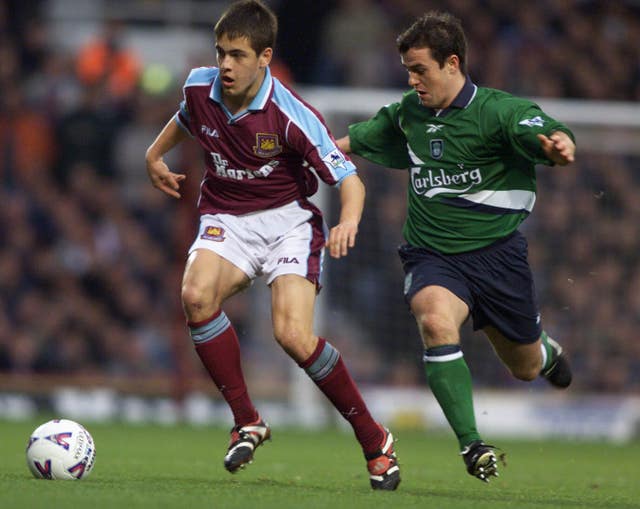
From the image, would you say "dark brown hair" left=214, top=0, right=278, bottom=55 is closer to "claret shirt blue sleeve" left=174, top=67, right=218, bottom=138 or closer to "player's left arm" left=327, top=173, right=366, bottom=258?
"claret shirt blue sleeve" left=174, top=67, right=218, bottom=138

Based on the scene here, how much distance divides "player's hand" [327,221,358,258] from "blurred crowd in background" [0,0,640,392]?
Result: 6.87 meters

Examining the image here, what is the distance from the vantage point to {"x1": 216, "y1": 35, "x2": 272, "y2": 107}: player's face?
6.68 m

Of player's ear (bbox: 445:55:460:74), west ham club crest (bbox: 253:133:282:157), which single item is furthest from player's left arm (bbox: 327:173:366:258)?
player's ear (bbox: 445:55:460:74)

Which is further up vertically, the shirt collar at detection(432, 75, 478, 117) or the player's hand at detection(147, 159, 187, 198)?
the shirt collar at detection(432, 75, 478, 117)

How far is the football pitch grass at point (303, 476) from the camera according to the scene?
5.85 m

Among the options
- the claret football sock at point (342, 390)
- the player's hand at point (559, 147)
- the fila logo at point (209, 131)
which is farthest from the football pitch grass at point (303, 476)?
the fila logo at point (209, 131)

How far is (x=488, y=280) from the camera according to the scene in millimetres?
7152

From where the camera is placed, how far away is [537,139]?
670cm

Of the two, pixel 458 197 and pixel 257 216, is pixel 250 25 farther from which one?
pixel 458 197

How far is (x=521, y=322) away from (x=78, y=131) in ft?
24.5

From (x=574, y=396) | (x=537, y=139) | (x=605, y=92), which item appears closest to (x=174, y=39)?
(x=605, y=92)

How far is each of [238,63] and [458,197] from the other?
1.30 metres

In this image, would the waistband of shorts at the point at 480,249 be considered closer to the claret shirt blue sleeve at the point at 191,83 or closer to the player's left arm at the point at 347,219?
the player's left arm at the point at 347,219

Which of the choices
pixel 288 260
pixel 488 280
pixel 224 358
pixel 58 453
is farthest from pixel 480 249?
pixel 58 453
